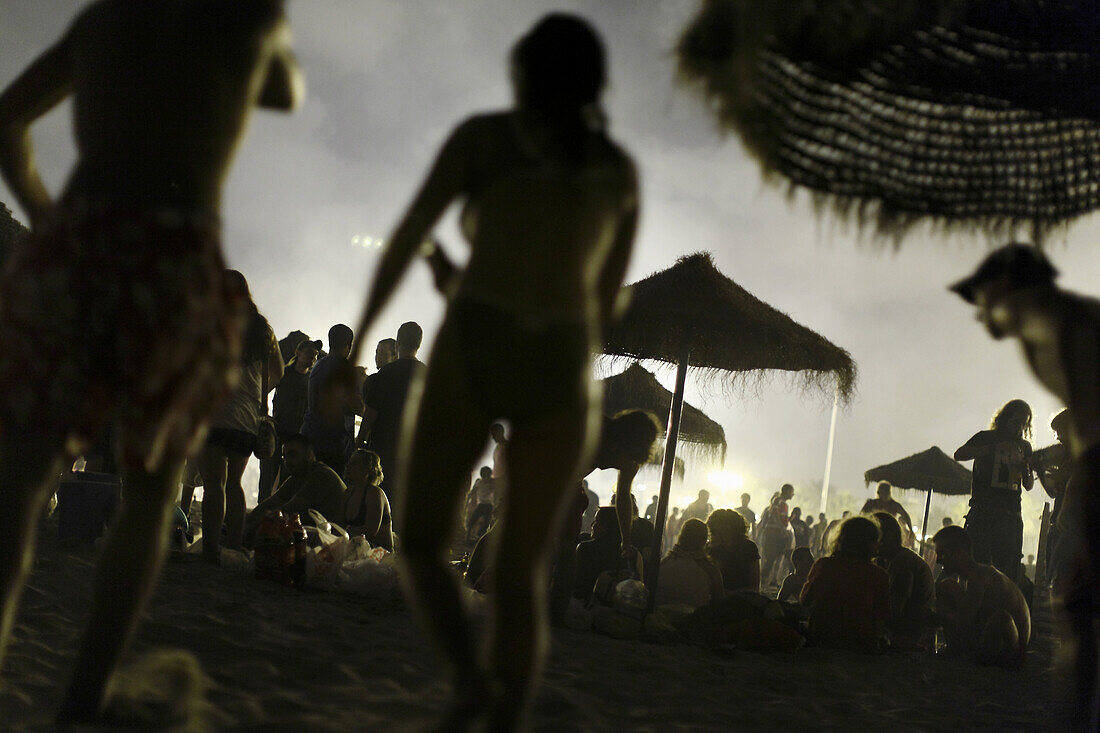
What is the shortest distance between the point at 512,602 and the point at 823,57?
6.25 feet

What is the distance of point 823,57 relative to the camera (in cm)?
235

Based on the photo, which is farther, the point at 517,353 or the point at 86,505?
the point at 86,505

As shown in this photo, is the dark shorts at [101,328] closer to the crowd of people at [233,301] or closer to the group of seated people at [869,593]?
the crowd of people at [233,301]

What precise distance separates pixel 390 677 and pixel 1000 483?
605 cm

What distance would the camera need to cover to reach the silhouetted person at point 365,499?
5.43 meters

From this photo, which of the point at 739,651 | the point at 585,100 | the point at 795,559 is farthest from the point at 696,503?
the point at 585,100

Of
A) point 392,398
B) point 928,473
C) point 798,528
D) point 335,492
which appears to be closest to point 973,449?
point 392,398

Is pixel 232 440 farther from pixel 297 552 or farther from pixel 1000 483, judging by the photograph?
pixel 1000 483

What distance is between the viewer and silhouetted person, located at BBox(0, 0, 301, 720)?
145 cm

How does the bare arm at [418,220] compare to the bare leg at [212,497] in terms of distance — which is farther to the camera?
the bare leg at [212,497]

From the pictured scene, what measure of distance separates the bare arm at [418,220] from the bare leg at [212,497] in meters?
3.49

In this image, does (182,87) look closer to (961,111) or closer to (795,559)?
(961,111)

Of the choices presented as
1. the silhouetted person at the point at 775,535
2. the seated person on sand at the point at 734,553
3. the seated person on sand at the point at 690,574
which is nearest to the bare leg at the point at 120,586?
the seated person on sand at the point at 690,574

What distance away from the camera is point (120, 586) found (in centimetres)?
169
